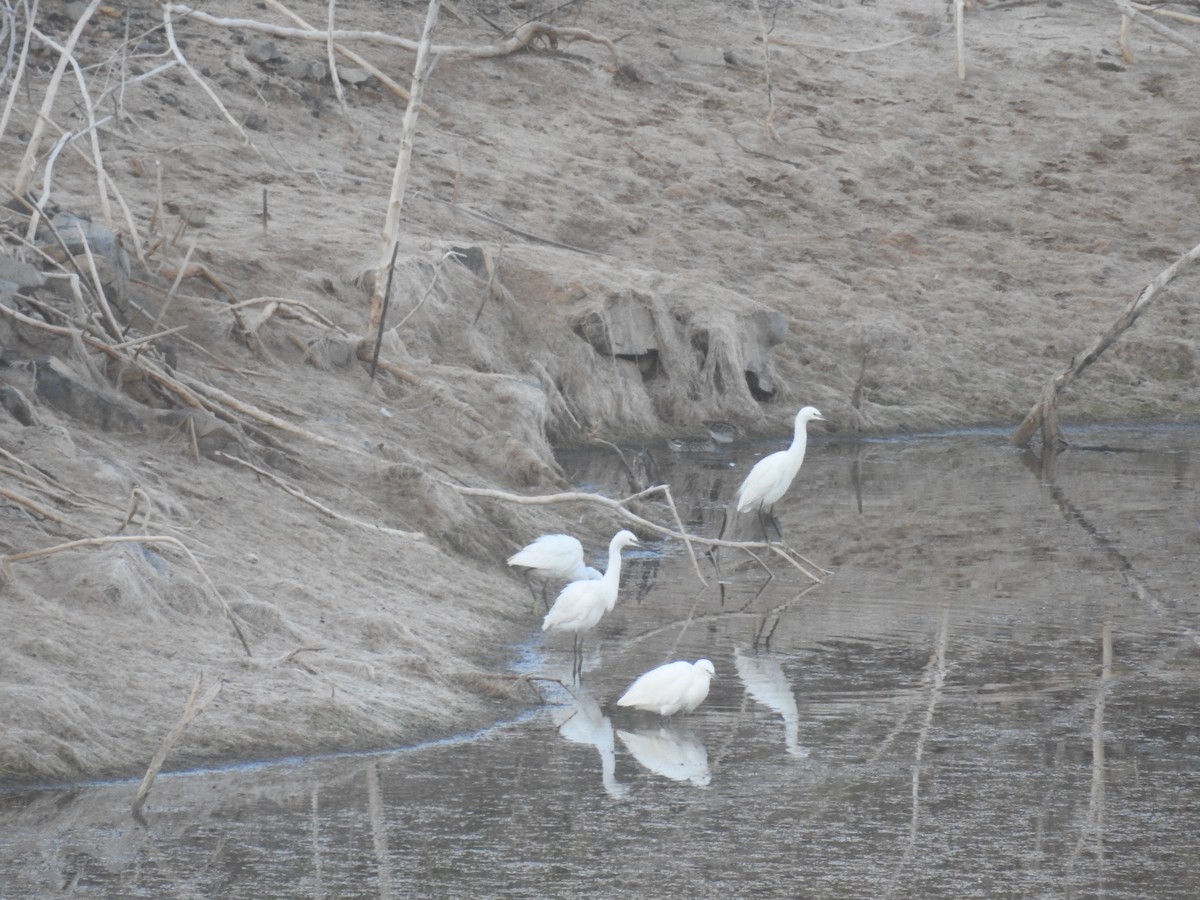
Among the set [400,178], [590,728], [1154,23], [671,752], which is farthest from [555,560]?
[1154,23]

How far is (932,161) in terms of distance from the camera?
23266 mm

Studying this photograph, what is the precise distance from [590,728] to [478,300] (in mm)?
8395

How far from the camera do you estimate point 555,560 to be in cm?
959

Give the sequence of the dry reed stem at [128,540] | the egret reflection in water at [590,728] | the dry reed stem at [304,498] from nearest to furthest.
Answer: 1. the egret reflection in water at [590,728]
2. the dry reed stem at [128,540]
3. the dry reed stem at [304,498]

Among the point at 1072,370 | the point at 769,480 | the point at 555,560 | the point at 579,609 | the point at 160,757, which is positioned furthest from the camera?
the point at 1072,370

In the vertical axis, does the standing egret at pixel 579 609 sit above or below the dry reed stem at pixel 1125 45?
above

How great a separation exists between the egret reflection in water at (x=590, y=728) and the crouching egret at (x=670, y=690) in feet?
0.50

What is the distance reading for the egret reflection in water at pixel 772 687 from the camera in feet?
24.1

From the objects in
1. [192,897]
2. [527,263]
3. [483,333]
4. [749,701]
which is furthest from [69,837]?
[527,263]

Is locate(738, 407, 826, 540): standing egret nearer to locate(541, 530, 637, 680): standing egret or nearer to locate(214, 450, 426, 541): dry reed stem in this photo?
locate(214, 450, 426, 541): dry reed stem

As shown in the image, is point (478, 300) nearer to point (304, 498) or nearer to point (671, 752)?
point (304, 498)

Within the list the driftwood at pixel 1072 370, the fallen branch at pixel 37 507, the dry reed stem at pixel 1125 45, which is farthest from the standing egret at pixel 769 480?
the dry reed stem at pixel 1125 45

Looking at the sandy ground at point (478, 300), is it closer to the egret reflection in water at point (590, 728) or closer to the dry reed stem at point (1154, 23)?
the egret reflection in water at point (590, 728)

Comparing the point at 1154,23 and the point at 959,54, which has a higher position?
the point at 1154,23
